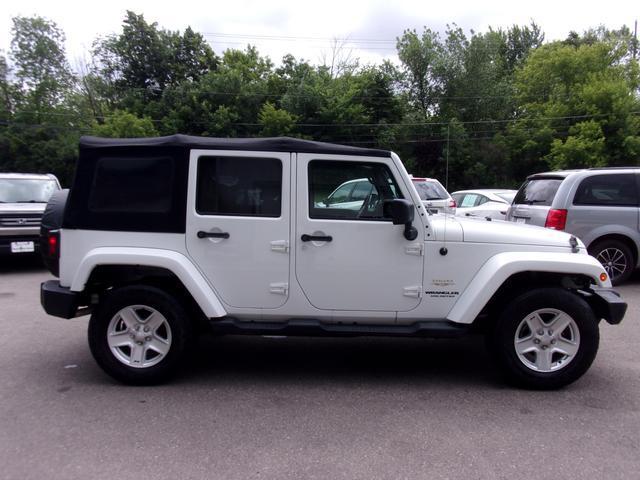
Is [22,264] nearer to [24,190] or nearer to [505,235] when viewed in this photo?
[24,190]

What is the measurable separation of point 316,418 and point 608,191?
22.2 ft

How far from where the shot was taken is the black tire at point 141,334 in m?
4.20

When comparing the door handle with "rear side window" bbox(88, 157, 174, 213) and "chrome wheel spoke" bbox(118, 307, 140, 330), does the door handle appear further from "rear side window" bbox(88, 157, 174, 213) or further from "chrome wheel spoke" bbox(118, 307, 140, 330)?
"chrome wheel spoke" bbox(118, 307, 140, 330)

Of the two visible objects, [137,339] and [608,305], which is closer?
[608,305]

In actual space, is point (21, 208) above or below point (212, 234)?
above

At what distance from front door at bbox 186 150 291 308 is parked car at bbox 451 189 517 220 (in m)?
7.60

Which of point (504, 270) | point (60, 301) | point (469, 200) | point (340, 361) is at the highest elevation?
point (469, 200)

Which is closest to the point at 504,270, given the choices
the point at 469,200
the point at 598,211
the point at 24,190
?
the point at 598,211

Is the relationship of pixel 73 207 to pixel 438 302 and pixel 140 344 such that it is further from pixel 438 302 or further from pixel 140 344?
pixel 438 302

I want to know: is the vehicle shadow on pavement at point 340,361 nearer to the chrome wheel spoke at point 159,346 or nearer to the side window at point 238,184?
the chrome wheel spoke at point 159,346

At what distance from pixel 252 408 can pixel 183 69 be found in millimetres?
43297

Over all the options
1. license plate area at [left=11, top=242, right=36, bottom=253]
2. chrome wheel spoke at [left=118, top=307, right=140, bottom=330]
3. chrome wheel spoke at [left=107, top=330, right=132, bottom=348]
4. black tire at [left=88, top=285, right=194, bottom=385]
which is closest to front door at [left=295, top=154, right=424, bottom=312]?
black tire at [left=88, top=285, right=194, bottom=385]

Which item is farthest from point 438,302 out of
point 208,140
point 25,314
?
point 25,314

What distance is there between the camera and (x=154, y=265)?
4121 millimetres
